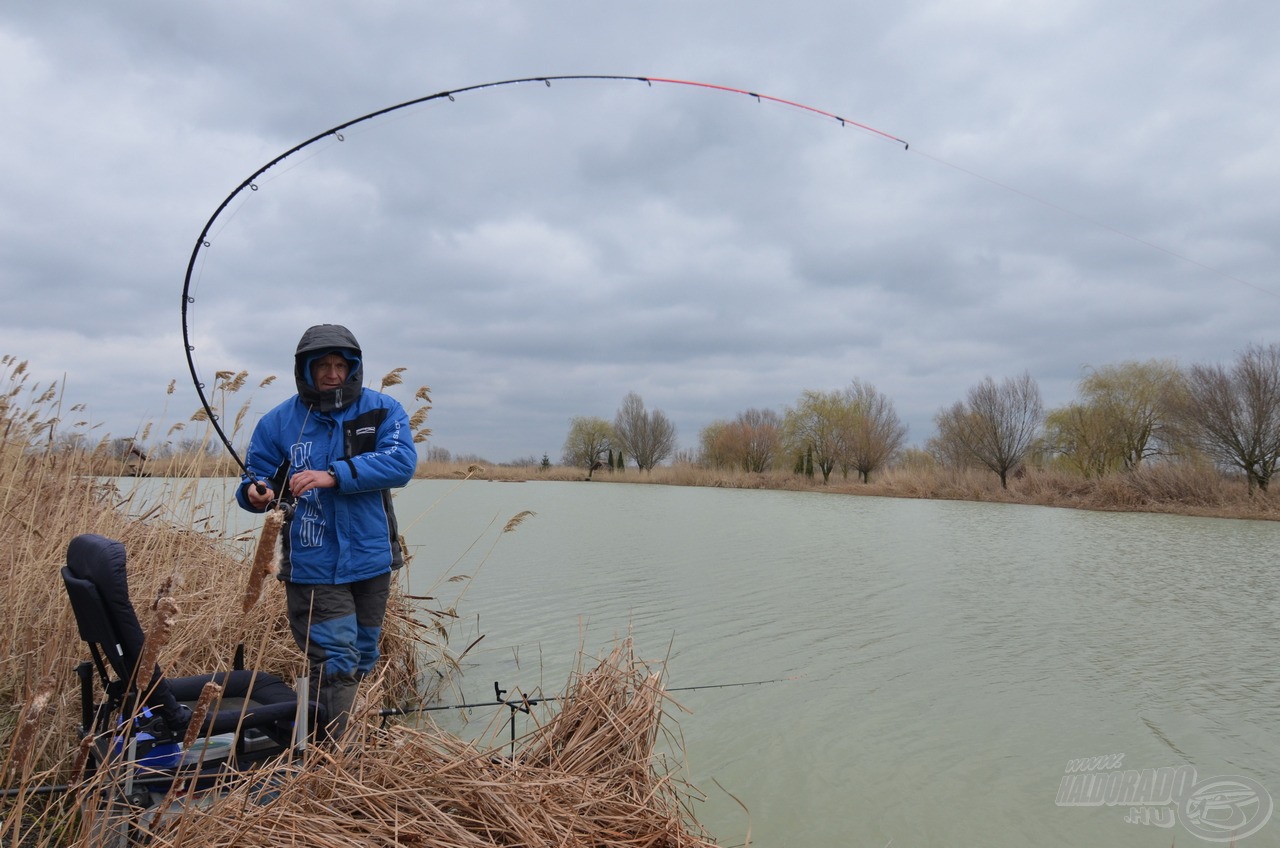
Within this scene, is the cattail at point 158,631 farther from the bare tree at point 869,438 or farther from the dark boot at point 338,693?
the bare tree at point 869,438

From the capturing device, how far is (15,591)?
11.5 ft

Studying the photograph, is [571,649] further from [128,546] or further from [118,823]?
[118,823]

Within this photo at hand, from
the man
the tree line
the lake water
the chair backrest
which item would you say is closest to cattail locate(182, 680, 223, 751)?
the chair backrest

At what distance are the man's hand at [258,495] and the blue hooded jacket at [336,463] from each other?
1.4 inches

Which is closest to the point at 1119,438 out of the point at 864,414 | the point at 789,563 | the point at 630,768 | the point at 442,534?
the point at 864,414

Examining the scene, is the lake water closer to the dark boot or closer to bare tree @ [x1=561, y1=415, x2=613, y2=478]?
the dark boot

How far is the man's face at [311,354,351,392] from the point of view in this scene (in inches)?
121

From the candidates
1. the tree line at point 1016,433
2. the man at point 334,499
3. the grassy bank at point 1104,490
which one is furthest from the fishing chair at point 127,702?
the tree line at point 1016,433

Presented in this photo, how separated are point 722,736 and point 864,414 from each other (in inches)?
1696

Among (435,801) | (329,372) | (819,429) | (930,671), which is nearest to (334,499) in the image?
(329,372)

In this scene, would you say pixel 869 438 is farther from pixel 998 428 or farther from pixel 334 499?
pixel 334 499

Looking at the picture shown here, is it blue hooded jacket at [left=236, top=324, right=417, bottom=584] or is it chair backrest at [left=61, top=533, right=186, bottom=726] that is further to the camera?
blue hooded jacket at [left=236, top=324, right=417, bottom=584]

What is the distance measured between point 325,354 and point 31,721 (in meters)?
1.91

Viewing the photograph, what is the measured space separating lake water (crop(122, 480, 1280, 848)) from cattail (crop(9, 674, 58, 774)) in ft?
8.80
